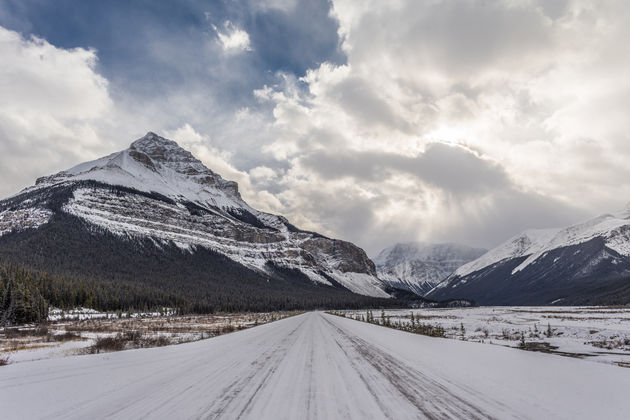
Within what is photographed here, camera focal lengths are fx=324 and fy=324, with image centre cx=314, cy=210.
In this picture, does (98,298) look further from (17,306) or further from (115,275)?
(115,275)

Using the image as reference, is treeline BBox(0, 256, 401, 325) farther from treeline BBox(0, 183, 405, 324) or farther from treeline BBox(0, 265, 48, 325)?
treeline BBox(0, 183, 405, 324)

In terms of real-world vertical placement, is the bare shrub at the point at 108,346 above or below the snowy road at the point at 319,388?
below

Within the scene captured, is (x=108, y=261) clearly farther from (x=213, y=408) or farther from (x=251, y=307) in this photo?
(x=213, y=408)

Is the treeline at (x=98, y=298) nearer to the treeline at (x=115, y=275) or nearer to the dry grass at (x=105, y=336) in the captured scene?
the treeline at (x=115, y=275)

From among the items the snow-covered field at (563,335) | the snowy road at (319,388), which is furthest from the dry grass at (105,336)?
the snow-covered field at (563,335)

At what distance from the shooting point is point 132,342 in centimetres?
1864

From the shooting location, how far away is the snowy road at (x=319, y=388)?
19.1 feet

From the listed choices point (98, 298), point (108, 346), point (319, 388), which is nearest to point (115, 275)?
point (98, 298)

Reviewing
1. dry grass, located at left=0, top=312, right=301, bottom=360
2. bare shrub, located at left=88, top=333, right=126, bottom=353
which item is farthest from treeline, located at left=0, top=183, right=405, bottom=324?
bare shrub, located at left=88, top=333, right=126, bottom=353

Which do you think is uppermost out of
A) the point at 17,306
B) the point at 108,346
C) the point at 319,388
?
the point at 319,388

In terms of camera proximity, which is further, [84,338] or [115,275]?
[115,275]

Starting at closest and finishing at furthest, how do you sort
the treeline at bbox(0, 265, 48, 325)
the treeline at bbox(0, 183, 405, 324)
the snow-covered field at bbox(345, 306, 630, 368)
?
the snow-covered field at bbox(345, 306, 630, 368) < the treeline at bbox(0, 265, 48, 325) < the treeline at bbox(0, 183, 405, 324)

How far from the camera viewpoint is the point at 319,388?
7492mm

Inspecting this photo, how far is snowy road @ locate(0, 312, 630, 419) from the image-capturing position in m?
5.83
